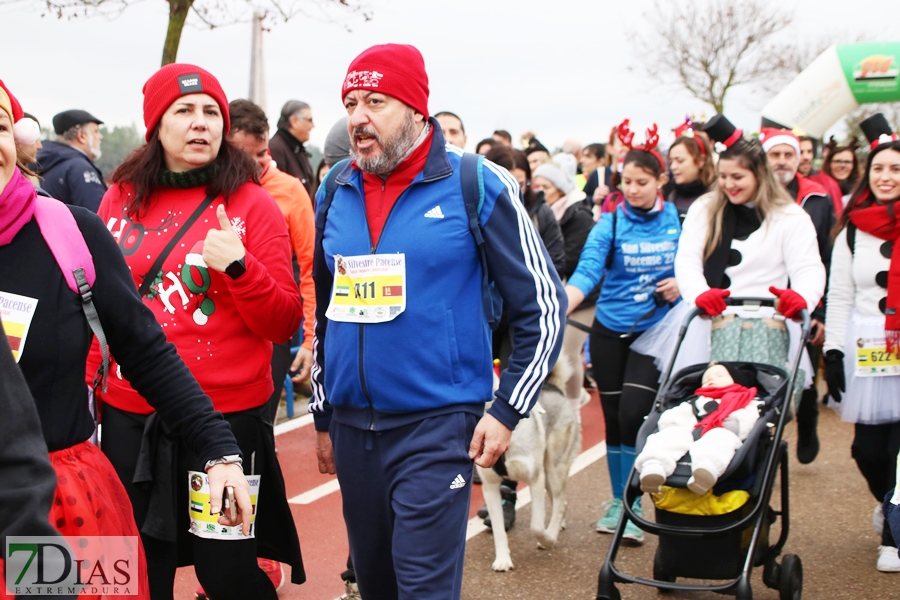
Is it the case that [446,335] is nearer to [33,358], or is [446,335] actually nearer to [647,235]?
[33,358]

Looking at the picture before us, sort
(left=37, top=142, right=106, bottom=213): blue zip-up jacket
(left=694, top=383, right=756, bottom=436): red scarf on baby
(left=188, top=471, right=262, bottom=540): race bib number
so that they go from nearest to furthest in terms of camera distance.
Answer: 1. (left=188, top=471, right=262, bottom=540): race bib number
2. (left=694, top=383, right=756, bottom=436): red scarf on baby
3. (left=37, top=142, right=106, bottom=213): blue zip-up jacket

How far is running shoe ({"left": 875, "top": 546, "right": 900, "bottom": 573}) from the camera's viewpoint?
485cm

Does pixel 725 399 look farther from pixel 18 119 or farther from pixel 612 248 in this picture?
pixel 18 119

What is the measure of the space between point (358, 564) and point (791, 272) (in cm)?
275

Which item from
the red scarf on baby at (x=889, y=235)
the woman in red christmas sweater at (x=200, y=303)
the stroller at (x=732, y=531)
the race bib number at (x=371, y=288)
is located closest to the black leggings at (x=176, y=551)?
the woman in red christmas sweater at (x=200, y=303)

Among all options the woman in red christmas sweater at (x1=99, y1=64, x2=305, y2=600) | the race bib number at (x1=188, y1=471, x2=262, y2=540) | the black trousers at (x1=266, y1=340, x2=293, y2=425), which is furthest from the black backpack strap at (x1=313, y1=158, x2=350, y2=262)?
the black trousers at (x1=266, y1=340, x2=293, y2=425)

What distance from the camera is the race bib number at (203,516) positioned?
10.6 ft

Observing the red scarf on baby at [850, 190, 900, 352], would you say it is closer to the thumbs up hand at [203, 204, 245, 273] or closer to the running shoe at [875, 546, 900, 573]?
the running shoe at [875, 546, 900, 573]

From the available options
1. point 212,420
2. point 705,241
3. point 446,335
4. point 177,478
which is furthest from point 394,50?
point 705,241

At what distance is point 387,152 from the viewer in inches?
121

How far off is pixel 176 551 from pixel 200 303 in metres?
0.89

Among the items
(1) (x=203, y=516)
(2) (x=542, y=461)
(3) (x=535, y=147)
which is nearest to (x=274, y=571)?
(1) (x=203, y=516)

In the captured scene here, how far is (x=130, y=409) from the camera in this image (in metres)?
3.32

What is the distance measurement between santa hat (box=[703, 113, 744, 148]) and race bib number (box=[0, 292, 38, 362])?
380 cm
